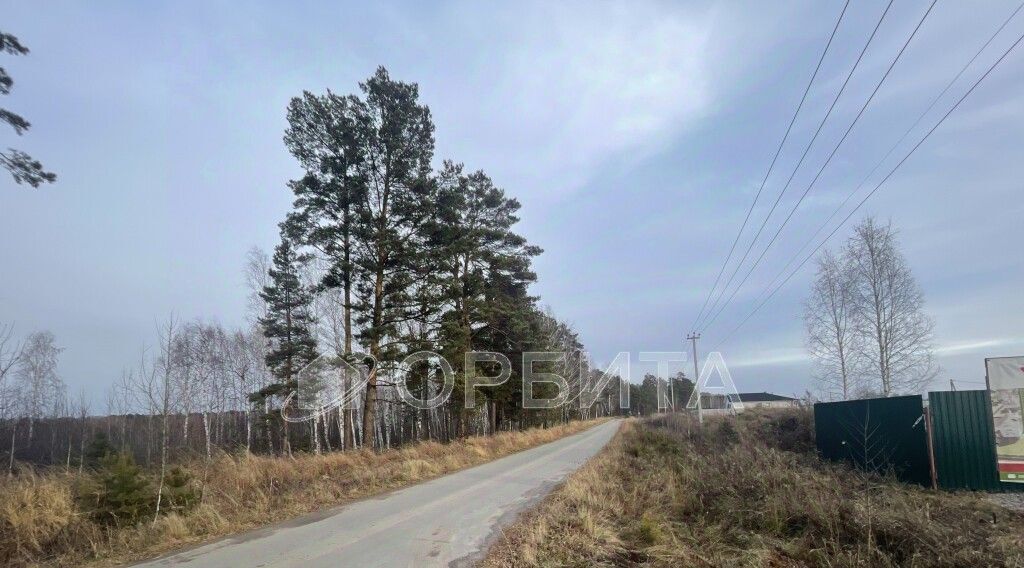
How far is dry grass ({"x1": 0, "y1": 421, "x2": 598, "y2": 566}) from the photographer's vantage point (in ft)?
24.7

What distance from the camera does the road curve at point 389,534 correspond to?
6746 millimetres

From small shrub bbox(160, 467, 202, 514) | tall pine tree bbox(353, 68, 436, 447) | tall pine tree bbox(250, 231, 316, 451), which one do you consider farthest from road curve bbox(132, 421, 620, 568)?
tall pine tree bbox(250, 231, 316, 451)

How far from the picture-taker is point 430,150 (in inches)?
863

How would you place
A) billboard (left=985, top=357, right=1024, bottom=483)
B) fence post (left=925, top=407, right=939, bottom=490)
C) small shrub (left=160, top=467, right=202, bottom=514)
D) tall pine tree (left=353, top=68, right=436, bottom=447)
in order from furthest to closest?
1. tall pine tree (left=353, top=68, right=436, bottom=447)
2. fence post (left=925, top=407, right=939, bottom=490)
3. billboard (left=985, top=357, right=1024, bottom=483)
4. small shrub (left=160, top=467, right=202, bottom=514)

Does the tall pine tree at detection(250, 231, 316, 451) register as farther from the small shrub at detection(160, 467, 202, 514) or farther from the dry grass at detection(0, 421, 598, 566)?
the small shrub at detection(160, 467, 202, 514)

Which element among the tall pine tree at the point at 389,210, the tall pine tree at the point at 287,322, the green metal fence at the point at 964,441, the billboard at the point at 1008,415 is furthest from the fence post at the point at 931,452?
the tall pine tree at the point at 287,322

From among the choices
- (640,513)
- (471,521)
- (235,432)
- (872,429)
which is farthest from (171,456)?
(235,432)

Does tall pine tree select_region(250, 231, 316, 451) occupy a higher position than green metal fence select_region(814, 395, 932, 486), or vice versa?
tall pine tree select_region(250, 231, 316, 451)

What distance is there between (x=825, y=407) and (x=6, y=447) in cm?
4710

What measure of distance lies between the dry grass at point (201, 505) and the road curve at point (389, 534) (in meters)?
0.72

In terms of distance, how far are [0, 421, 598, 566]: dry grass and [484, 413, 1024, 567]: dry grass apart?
184 inches

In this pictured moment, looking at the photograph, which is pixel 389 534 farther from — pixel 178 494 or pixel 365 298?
pixel 365 298

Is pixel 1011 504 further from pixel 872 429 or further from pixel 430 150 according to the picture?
pixel 430 150

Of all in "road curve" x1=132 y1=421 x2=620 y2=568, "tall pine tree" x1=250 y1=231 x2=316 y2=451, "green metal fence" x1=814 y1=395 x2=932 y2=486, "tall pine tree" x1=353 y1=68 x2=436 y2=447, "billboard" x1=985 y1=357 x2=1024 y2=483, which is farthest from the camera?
"tall pine tree" x1=250 y1=231 x2=316 y2=451
